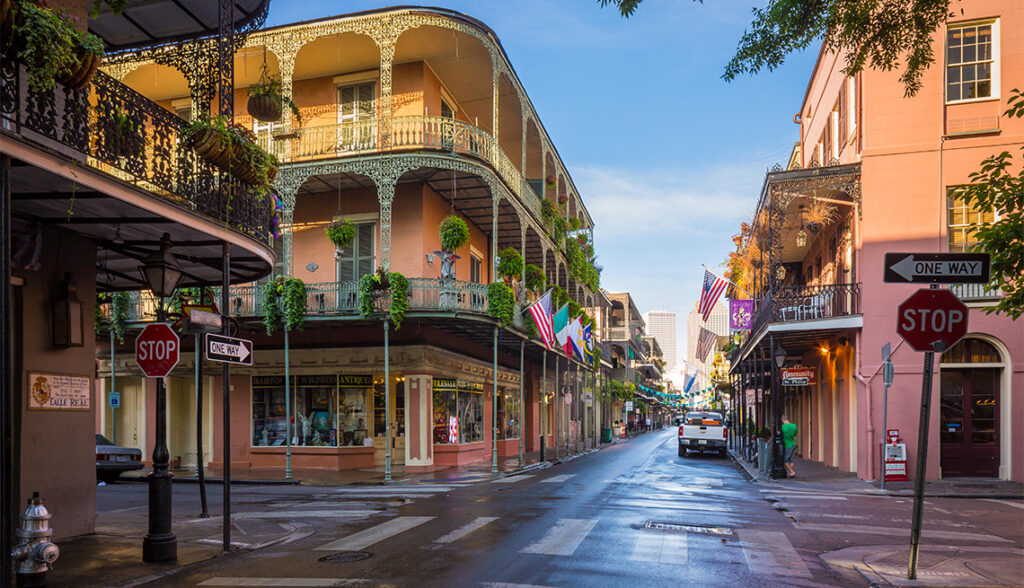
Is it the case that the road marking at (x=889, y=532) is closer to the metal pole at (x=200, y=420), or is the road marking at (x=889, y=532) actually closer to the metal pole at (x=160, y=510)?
the metal pole at (x=160, y=510)

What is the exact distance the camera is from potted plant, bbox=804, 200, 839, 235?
23156mm

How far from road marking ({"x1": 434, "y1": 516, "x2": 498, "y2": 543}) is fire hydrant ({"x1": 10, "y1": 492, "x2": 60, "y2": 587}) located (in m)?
4.43

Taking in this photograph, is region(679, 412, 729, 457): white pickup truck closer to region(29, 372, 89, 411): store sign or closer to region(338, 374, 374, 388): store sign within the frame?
region(338, 374, 374, 388): store sign

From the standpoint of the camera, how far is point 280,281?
22.5 metres

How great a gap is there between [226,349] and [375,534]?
333 cm

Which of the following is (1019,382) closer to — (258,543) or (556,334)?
(556,334)

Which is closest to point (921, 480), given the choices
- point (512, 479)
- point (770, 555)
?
point (770, 555)

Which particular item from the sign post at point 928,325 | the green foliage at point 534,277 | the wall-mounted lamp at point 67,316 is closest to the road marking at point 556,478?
the green foliage at point 534,277

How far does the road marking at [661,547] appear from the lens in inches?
358

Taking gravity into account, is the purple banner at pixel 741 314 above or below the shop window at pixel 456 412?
above

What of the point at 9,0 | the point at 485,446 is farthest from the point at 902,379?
the point at 9,0

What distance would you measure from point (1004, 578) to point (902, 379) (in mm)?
13093

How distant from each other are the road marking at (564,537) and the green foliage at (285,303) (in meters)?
12.5

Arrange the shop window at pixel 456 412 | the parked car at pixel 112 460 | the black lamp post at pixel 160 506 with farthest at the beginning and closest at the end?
1. the shop window at pixel 456 412
2. the parked car at pixel 112 460
3. the black lamp post at pixel 160 506
